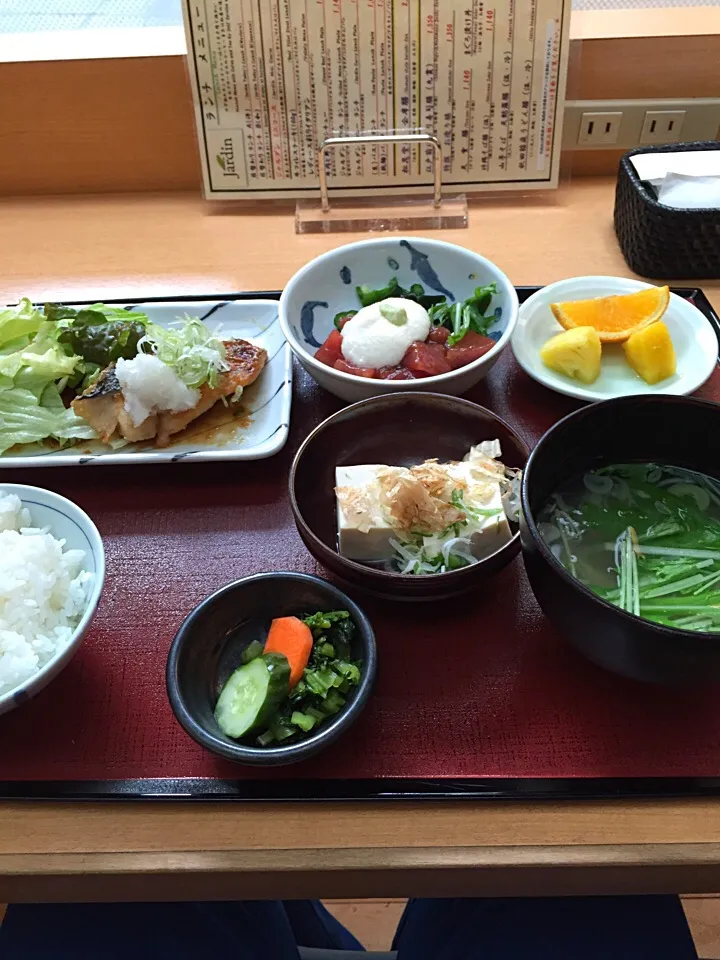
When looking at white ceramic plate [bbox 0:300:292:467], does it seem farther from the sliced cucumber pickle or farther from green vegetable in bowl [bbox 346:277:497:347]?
the sliced cucumber pickle

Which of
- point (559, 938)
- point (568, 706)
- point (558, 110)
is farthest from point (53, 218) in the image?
point (559, 938)

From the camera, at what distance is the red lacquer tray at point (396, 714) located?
874mm

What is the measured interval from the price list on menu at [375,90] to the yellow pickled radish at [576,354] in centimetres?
74

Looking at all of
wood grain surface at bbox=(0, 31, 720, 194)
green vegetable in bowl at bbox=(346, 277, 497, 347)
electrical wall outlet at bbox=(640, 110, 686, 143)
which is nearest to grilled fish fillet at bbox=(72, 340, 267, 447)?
green vegetable in bowl at bbox=(346, 277, 497, 347)

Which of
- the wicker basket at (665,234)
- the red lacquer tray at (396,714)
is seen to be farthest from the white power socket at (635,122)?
the red lacquer tray at (396,714)

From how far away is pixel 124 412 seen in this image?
129 centimetres

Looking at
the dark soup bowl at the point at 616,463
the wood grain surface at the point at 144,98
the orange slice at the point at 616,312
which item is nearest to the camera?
the dark soup bowl at the point at 616,463

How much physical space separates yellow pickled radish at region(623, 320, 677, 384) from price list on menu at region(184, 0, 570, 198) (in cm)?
75

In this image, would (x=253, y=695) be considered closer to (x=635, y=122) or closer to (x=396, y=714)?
(x=396, y=714)

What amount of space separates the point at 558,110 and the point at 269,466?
1.16 m

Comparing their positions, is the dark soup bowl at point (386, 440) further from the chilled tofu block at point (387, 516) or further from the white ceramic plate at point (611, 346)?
the white ceramic plate at point (611, 346)

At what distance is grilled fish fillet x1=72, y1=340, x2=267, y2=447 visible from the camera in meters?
1.29

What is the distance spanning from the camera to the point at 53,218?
6.36 feet

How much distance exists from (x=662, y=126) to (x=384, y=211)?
28.7 inches
